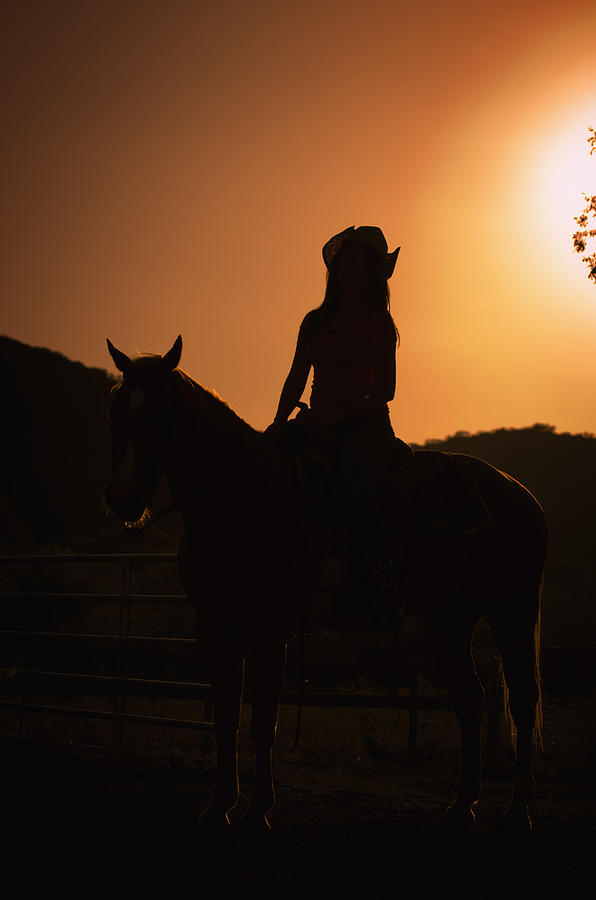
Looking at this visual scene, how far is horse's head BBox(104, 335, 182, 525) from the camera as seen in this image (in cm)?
388

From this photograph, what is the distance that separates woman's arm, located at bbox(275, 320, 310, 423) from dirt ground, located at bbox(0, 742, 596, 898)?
225 centimetres

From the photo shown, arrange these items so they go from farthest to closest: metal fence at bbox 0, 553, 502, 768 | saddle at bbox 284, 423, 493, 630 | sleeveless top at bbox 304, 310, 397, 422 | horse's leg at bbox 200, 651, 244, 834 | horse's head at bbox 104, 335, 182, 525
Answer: metal fence at bbox 0, 553, 502, 768
sleeveless top at bbox 304, 310, 397, 422
saddle at bbox 284, 423, 493, 630
horse's leg at bbox 200, 651, 244, 834
horse's head at bbox 104, 335, 182, 525

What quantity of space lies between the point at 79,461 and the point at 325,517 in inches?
1868

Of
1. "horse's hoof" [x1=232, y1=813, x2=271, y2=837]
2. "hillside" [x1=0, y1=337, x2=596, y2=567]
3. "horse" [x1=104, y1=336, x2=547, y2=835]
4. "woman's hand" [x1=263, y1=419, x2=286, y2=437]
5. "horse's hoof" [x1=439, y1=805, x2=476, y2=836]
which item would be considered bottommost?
"horse's hoof" [x1=439, y1=805, x2=476, y2=836]

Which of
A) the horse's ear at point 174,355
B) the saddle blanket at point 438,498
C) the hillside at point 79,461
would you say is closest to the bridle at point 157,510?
the horse's ear at point 174,355

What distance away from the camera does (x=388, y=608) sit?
432 centimetres

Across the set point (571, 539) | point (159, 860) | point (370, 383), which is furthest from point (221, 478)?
point (571, 539)

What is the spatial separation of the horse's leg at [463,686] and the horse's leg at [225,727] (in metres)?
1.35

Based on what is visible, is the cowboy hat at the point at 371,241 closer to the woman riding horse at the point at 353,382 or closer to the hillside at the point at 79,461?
the woman riding horse at the point at 353,382

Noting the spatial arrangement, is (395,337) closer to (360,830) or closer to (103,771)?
(360,830)

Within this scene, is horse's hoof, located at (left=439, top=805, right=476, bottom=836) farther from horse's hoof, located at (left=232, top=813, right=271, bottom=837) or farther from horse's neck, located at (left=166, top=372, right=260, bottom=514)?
horse's neck, located at (left=166, top=372, right=260, bottom=514)

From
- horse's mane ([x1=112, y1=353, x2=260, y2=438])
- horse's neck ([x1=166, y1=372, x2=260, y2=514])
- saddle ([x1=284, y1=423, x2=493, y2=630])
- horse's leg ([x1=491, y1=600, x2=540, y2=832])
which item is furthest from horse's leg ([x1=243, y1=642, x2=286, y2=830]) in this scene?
horse's leg ([x1=491, y1=600, x2=540, y2=832])

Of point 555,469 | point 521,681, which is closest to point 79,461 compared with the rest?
point 555,469

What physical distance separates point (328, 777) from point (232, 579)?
3405 millimetres
